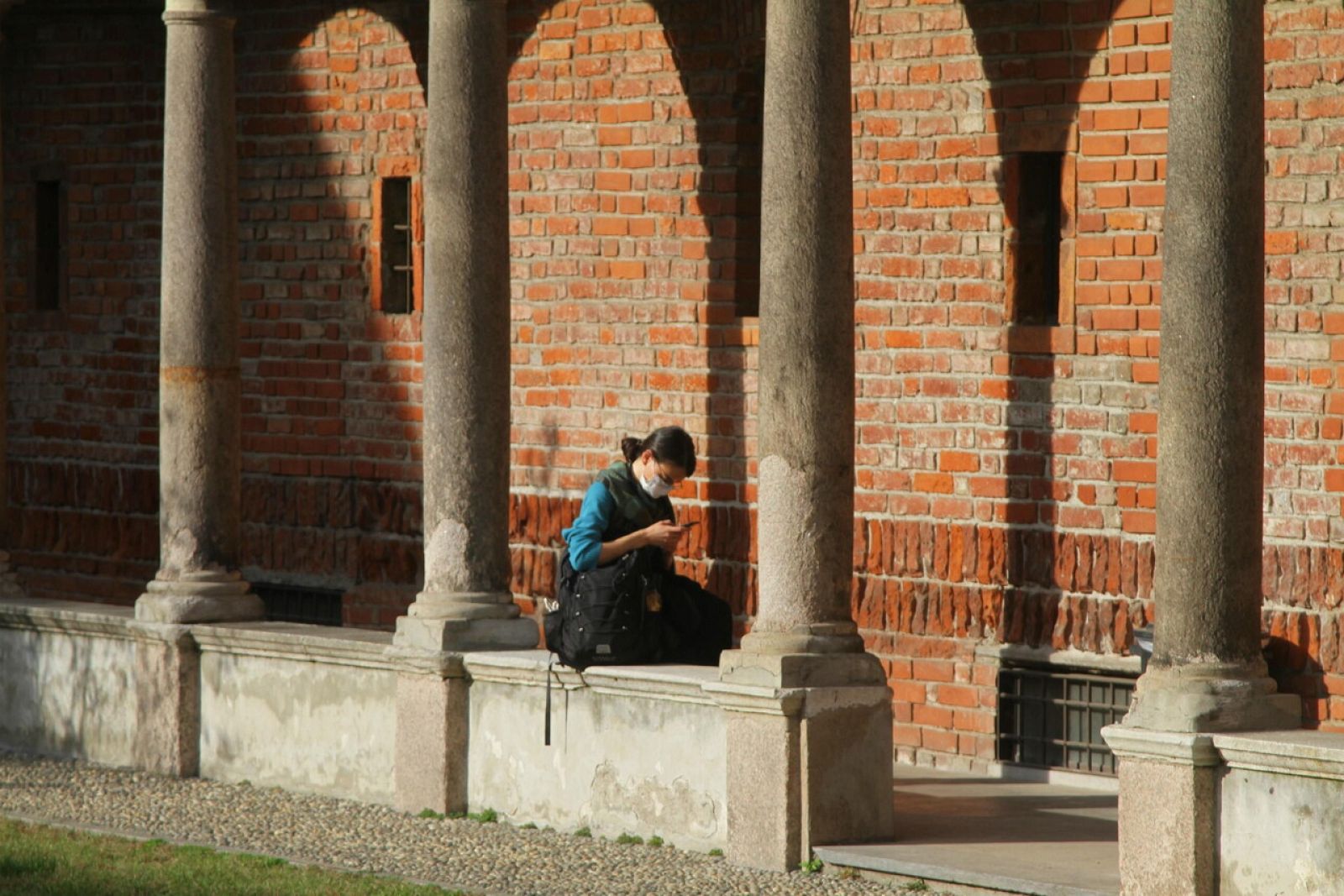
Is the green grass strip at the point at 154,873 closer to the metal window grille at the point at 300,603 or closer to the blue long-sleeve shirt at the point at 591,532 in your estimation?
the blue long-sleeve shirt at the point at 591,532

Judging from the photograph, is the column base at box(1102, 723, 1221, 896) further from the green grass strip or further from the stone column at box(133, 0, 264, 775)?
the stone column at box(133, 0, 264, 775)

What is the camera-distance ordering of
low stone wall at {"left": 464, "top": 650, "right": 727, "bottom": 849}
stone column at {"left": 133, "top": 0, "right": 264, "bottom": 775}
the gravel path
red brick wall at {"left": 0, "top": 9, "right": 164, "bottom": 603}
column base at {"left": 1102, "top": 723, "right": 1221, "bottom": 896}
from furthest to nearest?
red brick wall at {"left": 0, "top": 9, "right": 164, "bottom": 603}, stone column at {"left": 133, "top": 0, "right": 264, "bottom": 775}, low stone wall at {"left": 464, "top": 650, "right": 727, "bottom": 849}, the gravel path, column base at {"left": 1102, "top": 723, "right": 1221, "bottom": 896}

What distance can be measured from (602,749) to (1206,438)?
2.94 metres

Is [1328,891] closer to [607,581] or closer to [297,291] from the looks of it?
[607,581]

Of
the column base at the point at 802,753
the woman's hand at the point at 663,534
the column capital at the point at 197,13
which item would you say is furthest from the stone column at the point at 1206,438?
the column capital at the point at 197,13

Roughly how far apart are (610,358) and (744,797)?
3789 millimetres

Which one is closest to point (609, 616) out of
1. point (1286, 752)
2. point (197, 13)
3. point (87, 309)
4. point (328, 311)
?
point (1286, 752)

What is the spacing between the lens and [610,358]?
1257cm

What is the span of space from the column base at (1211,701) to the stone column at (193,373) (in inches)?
200

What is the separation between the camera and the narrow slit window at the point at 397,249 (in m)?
13.7

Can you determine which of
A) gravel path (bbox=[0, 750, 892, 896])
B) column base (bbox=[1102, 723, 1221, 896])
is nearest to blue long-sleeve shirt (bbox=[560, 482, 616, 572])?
gravel path (bbox=[0, 750, 892, 896])

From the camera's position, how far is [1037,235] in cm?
1091

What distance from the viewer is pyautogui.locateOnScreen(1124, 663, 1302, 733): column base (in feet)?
26.1

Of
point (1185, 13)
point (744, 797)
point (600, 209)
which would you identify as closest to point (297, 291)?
point (600, 209)
